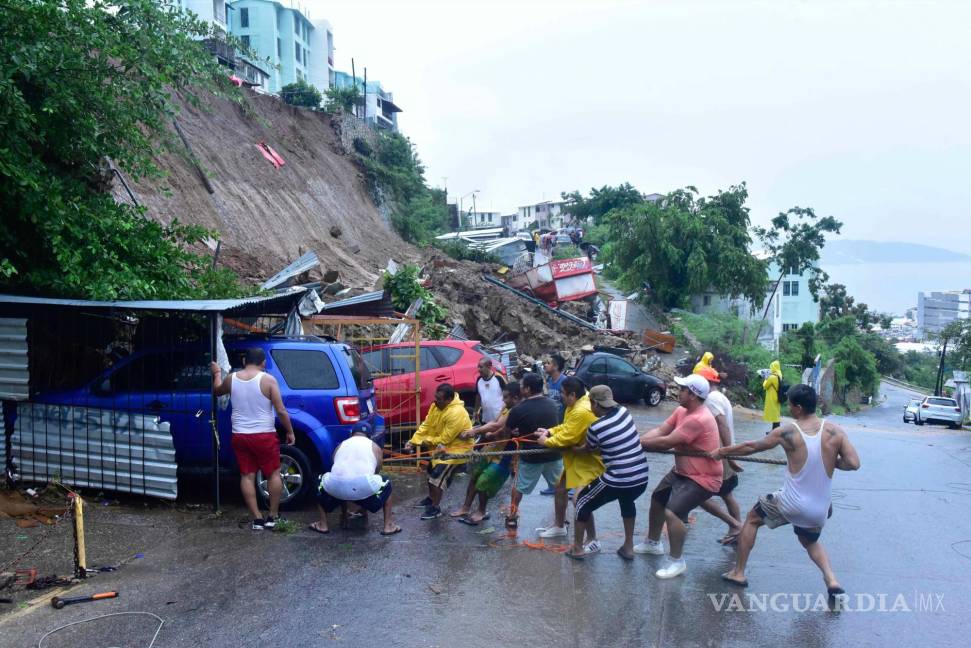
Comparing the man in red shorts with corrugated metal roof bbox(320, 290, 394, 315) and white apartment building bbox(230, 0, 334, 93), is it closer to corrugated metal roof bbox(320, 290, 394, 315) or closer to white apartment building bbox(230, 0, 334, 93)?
corrugated metal roof bbox(320, 290, 394, 315)

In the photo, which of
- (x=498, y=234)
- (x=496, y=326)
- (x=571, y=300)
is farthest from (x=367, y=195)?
(x=498, y=234)

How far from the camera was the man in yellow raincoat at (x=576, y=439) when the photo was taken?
21.2 ft

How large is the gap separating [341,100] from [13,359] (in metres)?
40.0

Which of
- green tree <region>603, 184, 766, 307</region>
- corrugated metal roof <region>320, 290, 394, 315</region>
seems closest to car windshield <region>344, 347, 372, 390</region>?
corrugated metal roof <region>320, 290, 394, 315</region>

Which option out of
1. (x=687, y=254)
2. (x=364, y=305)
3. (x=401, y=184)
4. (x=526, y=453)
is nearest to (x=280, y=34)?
(x=401, y=184)

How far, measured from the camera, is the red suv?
432 inches

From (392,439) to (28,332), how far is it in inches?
192

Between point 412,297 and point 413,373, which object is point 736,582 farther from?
point 412,297

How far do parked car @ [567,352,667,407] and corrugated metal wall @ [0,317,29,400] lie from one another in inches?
524

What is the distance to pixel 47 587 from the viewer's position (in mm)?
5582

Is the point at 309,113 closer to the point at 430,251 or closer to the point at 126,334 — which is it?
the point at 430,251

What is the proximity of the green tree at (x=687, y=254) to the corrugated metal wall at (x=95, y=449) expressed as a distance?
29.7m

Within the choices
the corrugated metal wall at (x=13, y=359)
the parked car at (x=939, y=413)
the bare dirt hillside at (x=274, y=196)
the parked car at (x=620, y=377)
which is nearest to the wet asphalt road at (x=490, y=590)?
the corrugated metal wall at (x=13, y=359)

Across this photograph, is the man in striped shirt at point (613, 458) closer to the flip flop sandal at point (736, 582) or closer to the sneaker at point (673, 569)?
the sneaker at point (673, 569)
